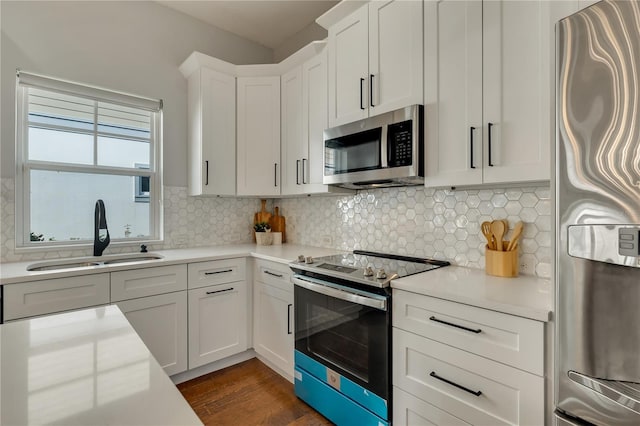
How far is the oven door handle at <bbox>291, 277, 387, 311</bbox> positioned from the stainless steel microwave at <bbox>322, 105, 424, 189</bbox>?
68 cm

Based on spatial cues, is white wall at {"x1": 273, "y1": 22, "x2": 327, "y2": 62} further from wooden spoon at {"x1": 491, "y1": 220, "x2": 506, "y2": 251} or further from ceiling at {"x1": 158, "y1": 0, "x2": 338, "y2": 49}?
wooden spoon at {"x1": 491, "y1": 220, "x2": 506, "y2": 251}

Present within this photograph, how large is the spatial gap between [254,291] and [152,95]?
6.14 ft

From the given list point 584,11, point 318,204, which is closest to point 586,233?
point 584,11

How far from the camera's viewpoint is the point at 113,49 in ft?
8.38

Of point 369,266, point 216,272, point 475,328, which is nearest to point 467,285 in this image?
point 475,328

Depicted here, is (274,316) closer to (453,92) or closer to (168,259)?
(168,259)

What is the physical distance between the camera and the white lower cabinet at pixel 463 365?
1143 mm

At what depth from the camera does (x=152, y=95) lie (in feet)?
8.97

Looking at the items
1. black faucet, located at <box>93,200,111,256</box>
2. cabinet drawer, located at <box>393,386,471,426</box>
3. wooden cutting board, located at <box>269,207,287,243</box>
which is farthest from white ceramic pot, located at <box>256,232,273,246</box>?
cabinet drawer, located at <box>393,386,471,426</box>

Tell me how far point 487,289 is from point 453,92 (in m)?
0.97

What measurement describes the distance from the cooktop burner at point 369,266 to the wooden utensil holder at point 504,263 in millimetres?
312

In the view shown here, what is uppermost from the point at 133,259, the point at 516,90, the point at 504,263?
the point at 516,90

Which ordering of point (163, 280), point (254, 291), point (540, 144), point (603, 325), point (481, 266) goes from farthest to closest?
1. point (254, 291)
2. point (163, 280)
3. point (481, 266)
4. point (540, 144)
5. point (603, 325)

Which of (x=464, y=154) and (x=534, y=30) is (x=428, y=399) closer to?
(x=464, y=154)
